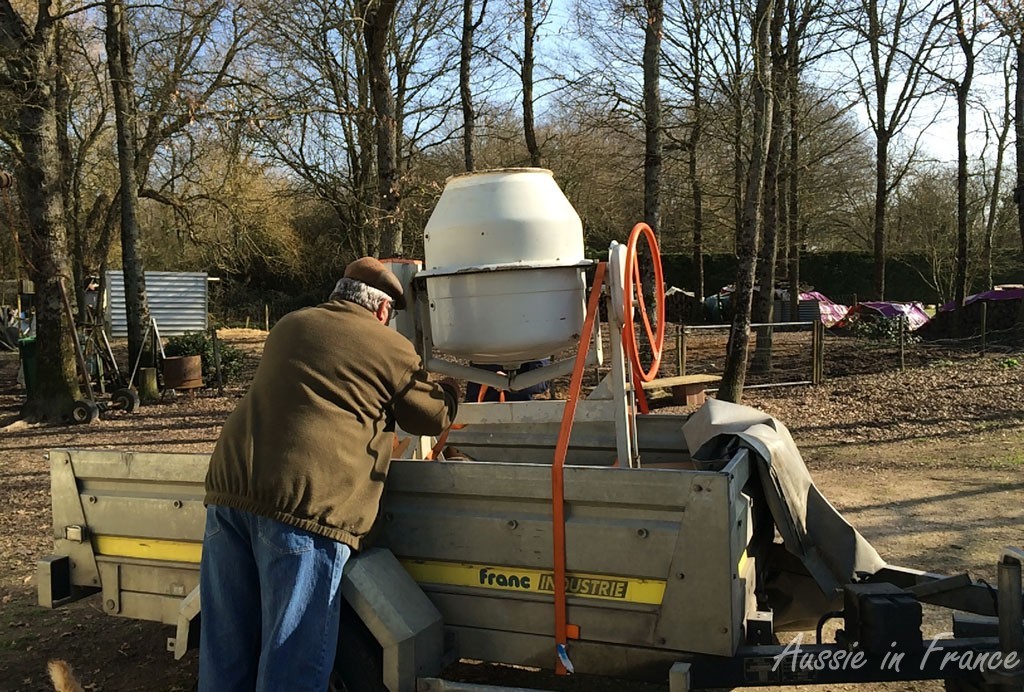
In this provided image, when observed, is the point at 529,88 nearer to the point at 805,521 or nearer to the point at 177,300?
the point at 177,300

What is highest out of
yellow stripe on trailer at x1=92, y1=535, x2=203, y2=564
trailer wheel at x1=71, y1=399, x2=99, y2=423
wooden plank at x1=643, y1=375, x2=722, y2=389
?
yellow stripe on trailer at x1=92, y1=535, x2=203, y2=564

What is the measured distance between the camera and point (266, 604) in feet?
9.40

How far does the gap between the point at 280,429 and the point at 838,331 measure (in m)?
23.4

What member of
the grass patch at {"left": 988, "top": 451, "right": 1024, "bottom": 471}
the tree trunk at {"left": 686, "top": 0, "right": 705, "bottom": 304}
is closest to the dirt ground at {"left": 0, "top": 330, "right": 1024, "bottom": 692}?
the grass patch at {"left": 988, "top": 451, "right": 1024, "bottom": 471}

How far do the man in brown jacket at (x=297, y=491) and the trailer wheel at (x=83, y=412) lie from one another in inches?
390

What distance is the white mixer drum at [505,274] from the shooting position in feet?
12.6

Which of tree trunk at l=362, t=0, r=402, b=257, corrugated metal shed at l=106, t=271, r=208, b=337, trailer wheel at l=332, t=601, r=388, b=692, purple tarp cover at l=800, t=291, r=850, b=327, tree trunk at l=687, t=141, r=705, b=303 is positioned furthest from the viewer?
purple tarp cover at l=800, t=291, r=850, b=327

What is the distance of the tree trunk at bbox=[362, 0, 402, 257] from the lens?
10.4 meters

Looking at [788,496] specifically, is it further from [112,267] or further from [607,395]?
[112,267]

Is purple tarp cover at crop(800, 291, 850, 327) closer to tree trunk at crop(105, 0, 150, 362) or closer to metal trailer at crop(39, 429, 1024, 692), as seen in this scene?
tree trunk at crop(105, 0, 150, 362)

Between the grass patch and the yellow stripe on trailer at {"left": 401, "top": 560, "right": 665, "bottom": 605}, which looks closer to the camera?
the yellow stripe on trailer at {"left": 401, "top": 560, "right": 665, "bottom": 605}

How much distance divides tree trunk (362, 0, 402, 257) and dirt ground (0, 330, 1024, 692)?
3881mm

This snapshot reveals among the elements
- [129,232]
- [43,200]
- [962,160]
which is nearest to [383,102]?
[43,200]

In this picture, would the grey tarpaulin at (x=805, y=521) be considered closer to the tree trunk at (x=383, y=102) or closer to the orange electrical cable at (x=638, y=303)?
the orange electrical cable at (x=638, y=303)
